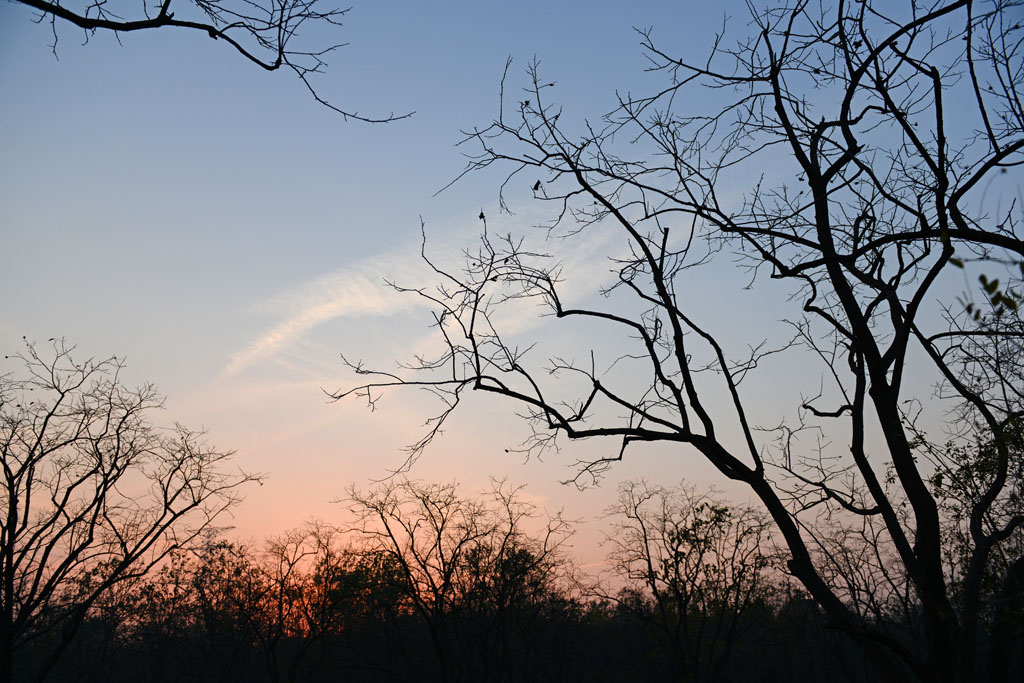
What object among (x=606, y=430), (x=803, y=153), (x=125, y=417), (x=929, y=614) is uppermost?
(x=125, y=417)

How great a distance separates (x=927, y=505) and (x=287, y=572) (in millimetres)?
40878

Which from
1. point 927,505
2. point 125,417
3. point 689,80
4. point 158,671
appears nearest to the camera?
point 927,505

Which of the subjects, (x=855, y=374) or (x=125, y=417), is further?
(x=125, y=417)

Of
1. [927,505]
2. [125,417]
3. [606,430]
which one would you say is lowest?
[927,505]

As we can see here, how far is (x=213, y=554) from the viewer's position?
42.9 metres

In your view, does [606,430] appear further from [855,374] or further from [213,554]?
[213,554]

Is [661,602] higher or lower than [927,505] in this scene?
higher

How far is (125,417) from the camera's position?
18.5 metres

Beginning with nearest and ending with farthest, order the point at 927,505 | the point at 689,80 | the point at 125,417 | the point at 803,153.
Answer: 1. the point at 927,505
2. the point at 689,80
3. the point at 803,153
4. the point at 125,417

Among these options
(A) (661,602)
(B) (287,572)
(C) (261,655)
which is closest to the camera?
(A) (661,602)

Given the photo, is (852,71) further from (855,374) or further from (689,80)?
(855,374)

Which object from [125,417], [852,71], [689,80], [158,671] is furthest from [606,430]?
[158,671]

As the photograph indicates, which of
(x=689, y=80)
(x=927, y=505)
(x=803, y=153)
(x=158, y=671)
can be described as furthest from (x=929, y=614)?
(x=158, y=671)

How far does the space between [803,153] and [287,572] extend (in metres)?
40.8
